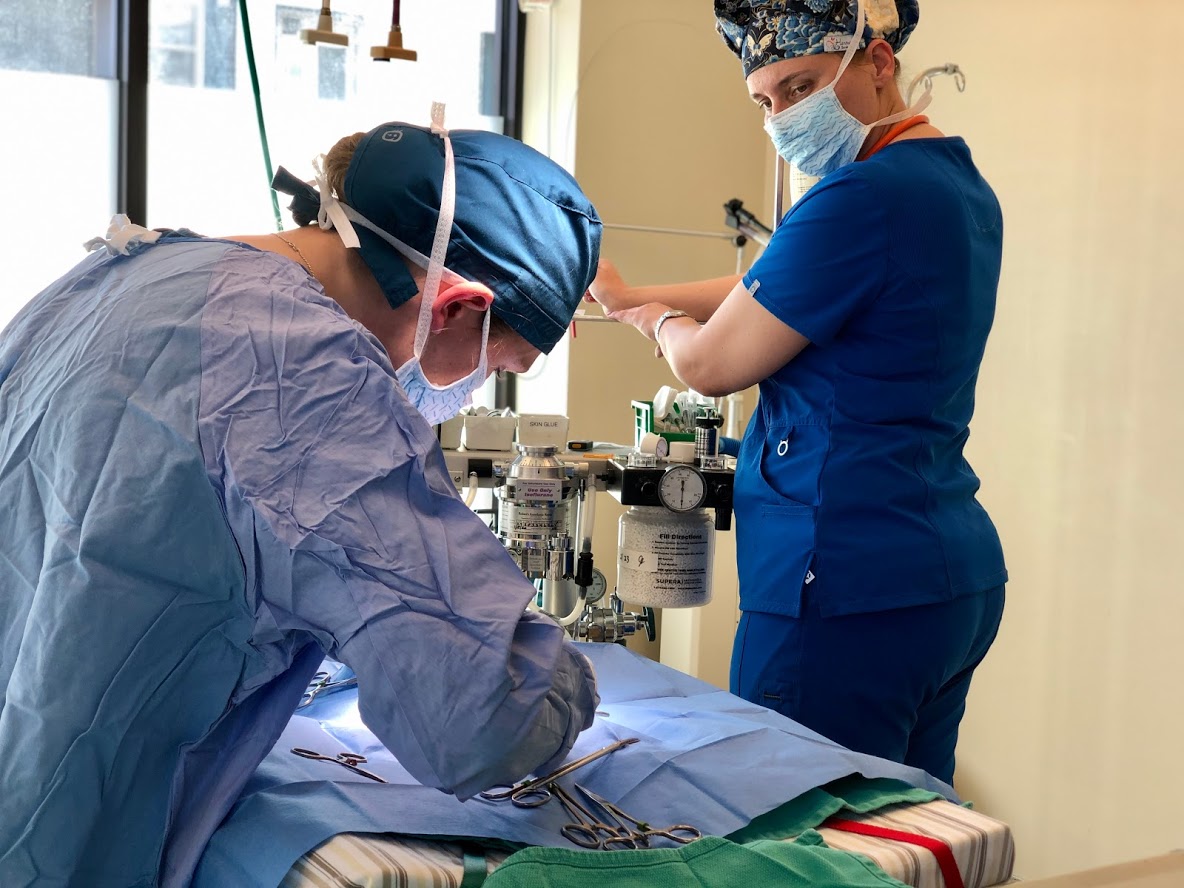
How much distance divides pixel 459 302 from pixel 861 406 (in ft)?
2.00

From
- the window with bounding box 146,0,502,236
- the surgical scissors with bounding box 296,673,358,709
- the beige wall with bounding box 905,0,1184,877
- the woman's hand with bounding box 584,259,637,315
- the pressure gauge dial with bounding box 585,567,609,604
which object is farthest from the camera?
the window with bounding box 146,0,502,236

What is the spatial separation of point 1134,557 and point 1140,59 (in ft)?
3.27

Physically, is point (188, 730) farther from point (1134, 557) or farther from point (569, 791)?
point (1134, 557)

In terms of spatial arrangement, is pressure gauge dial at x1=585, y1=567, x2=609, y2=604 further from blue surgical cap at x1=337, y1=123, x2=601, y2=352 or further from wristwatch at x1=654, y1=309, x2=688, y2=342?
blue surgical cap at x1=337, y1=123, x2=601, y2=352

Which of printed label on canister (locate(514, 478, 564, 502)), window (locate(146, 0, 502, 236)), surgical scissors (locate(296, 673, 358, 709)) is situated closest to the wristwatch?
printed label on canister (locate(514, 478, 564, 502))

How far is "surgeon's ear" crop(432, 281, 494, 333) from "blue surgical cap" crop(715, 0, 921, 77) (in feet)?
2.27

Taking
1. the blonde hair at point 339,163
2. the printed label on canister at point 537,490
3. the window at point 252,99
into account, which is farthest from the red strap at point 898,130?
the window at point 252,99

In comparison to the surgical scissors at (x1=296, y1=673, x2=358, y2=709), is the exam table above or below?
above

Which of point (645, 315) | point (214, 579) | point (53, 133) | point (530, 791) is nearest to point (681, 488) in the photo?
point (645, 315)

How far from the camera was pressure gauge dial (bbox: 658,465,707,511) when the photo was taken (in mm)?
1720

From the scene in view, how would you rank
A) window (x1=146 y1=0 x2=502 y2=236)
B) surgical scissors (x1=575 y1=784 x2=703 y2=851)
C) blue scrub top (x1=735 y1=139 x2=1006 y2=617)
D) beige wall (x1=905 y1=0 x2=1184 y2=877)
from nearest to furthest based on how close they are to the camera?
surgical scissors (x1=575 y1=784 x2=703 y2=851), blue scrub top (x1=735 y1=139 x2=1006 y2=617), beige wall (x1=905 y1=0 x2=1184 y2=877), window (x1=146 y1=0 x2=502 y2=236)

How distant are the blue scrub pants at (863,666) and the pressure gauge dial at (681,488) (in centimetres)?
20

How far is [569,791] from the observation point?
1158mm

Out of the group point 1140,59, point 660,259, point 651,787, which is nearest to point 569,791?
point 651,787
